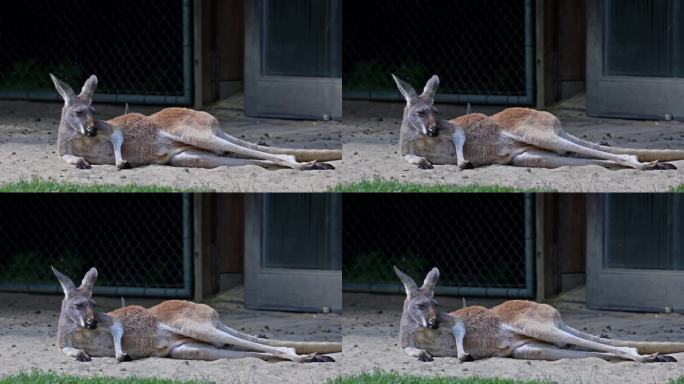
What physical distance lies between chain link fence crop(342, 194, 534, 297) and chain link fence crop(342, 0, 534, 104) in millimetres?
623

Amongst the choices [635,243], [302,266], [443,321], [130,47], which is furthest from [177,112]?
[635,243]

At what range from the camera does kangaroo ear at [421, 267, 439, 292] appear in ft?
35.3

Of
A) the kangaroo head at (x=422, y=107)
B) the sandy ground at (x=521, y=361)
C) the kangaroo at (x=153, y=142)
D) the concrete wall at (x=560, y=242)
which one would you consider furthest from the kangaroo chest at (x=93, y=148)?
the concrete wall at (x=560, y=242)

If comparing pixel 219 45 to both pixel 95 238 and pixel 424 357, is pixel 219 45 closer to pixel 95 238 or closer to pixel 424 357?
pixel 95 238

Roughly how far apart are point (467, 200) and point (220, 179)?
1.49 m

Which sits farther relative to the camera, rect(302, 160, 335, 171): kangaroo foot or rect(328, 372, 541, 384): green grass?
rect(302, 160, 335, 171): kangaroo foot

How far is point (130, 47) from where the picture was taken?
11320mm

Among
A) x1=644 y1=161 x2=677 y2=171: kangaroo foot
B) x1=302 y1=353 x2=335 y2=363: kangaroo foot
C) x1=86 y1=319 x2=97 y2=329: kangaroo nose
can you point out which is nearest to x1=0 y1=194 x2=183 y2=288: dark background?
x1=86 y1=319 x2=97 y2=329: kangaroo nose

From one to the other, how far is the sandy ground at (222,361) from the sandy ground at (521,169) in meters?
0.88

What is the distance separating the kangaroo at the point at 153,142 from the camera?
10.9 meters

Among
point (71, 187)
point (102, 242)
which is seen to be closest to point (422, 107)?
point (71, 187)

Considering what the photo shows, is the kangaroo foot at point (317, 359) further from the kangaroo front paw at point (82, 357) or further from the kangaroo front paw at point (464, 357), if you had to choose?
the kangaroo front paw at point (82, 357)

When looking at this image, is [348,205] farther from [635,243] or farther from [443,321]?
[635,243]

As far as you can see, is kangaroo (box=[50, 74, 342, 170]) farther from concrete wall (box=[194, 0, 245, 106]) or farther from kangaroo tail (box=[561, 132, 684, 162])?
kangaroo tail (box=[561, 132, 684, 162])
